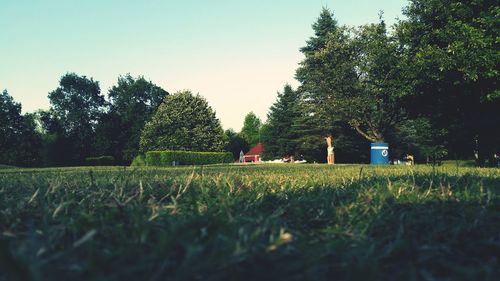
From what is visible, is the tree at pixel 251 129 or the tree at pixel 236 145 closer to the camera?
the tree at pixel 236 145

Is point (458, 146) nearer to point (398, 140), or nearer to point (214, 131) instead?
point (398, 140)

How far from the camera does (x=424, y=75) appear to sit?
1938cm

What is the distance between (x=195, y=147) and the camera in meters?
58.3

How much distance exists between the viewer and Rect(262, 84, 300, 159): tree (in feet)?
207

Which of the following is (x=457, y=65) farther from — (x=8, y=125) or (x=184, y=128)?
(x=8, y=125)

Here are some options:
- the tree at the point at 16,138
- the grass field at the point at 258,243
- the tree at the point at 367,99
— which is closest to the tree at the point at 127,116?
the tree at the point at 16,138

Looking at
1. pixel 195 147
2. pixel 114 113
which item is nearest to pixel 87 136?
pixel 114 113

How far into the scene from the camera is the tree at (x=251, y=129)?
12812cm

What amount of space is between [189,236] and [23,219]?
865 millimetres

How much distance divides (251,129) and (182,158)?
3448 inches

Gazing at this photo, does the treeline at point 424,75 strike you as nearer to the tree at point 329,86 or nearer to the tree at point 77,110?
the tree at point 329,86

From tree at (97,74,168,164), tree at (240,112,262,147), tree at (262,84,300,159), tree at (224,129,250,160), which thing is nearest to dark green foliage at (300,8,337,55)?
tree at (262,84,300,159)

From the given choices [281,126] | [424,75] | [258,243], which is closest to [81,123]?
[281,126]

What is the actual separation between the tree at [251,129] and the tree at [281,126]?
61084 millimetres
